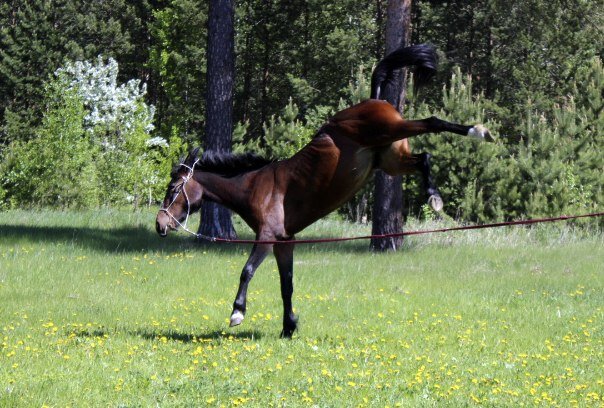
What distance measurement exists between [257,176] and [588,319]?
16.1 feet

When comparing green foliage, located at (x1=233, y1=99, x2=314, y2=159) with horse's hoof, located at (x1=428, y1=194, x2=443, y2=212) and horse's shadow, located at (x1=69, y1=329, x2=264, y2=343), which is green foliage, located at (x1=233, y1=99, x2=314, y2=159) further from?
horse's hoof, located at (x1=428, y1=194, x2=443, y2=212)

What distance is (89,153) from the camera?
124 feet

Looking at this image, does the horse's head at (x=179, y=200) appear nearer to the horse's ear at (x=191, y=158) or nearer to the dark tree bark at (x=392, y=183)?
the horse's ear at (x=191, y=158)

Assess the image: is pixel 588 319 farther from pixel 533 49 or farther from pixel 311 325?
pixel 533 49

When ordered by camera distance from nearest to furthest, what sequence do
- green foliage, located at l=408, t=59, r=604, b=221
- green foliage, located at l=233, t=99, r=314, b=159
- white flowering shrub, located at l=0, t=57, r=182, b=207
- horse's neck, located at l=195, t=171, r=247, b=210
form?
horse's neck, located at l=195, t=171, r=247, b=210
green foliage, located at l=408, t=59, r=604, b=221
white flowering shrub, located at l=0, t=57, r=182, b=207
green foliage, located at l=233, t=99, r=314, b=159

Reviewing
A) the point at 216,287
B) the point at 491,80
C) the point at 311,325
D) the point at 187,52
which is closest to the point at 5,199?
the point at 187,52

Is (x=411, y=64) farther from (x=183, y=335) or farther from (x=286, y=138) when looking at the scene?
(x=286, y=138)

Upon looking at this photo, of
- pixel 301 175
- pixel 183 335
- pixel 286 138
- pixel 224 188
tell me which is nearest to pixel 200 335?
pixel 183 335

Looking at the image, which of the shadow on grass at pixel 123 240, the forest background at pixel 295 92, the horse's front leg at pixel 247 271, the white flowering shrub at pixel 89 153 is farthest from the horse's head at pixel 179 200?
the white flowering shrub at pixel 89 153

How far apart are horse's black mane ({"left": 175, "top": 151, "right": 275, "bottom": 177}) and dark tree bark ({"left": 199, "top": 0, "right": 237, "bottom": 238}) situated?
8917mm

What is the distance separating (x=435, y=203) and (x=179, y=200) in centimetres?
308

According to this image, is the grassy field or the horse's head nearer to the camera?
the grassy field

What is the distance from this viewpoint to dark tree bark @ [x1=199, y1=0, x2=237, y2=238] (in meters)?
19.0

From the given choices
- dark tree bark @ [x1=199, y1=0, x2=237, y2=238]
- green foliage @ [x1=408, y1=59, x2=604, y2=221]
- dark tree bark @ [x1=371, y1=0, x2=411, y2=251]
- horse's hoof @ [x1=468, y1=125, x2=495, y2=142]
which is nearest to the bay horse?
horse's hoof @ [x1=468, y1=125, x2=495, y2=142]
